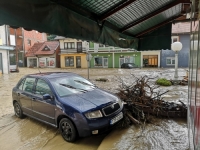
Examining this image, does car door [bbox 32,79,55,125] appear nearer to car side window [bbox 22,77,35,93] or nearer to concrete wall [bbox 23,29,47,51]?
car side window [bbox 22,77,35,93]

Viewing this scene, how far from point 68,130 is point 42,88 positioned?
5.49ft

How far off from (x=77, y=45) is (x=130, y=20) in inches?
1211

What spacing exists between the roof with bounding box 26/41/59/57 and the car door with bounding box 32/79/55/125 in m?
31.3

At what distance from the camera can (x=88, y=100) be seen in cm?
458

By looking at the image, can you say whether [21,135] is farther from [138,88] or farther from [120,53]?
[120,53]

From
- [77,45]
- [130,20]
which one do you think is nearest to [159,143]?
[130,20]

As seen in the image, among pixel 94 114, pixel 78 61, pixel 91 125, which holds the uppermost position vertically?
pixel 78 61

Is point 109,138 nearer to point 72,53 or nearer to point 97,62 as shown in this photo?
point 97,62

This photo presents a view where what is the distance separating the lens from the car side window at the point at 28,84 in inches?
229

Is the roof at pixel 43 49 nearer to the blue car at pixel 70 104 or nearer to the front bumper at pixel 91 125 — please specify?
the blue car at pixel 70 104

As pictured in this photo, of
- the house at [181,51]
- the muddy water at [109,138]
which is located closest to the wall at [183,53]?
the house at [181,51]

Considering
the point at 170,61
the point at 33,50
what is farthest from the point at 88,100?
the point at 33,50

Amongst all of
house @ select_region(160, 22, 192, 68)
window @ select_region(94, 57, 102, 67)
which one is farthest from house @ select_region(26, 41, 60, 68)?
house @ select_region(160, 22, 192, 68)

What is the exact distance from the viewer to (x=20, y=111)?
646 cm
